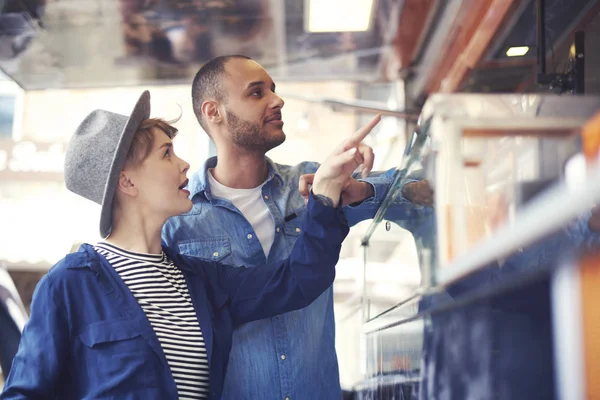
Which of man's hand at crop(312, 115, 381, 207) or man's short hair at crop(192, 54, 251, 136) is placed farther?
man's short hair at crop(192, 54, 251, 136)

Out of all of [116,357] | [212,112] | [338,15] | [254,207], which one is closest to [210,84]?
[212,112]

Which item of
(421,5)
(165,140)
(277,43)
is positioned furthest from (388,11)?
(165,140)

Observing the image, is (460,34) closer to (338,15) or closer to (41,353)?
(338,15)

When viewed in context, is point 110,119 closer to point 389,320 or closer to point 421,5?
point 389,320

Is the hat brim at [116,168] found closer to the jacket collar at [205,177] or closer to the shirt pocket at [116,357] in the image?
the shirt pocket at [116,357]

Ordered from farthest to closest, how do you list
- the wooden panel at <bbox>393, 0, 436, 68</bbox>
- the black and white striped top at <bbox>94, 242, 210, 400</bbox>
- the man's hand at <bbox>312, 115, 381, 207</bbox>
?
the wooden panel at <bbox>393, 0, 436, 68</bbox> → the black and white striped top at <bbox>94, 242, 210, 400</bbox> → the man's hand at <bbox>312, 115, 381, 207</bbox>

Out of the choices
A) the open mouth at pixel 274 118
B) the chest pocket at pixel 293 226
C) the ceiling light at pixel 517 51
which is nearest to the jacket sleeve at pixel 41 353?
the chest pocket at pixel 293 226

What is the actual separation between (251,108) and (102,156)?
58cm

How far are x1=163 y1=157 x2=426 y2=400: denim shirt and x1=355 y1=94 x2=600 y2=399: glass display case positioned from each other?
793mm

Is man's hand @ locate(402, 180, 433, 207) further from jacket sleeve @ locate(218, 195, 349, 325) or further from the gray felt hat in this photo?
the gray felt hat

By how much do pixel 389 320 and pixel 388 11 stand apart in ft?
10.2

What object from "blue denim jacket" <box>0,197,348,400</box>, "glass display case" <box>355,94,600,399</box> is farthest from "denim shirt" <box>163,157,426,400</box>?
"glass display case" <box>355,94,600,399</box>

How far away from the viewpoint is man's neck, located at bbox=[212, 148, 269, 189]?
2.01m

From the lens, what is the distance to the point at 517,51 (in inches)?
140
